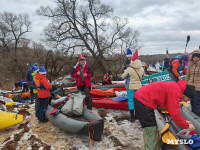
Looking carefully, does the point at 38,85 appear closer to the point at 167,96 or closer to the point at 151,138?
the point at 151,138

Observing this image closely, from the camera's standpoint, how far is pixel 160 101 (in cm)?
189

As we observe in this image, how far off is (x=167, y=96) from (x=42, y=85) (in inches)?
119

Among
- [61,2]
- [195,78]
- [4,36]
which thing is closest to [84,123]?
[195,78]

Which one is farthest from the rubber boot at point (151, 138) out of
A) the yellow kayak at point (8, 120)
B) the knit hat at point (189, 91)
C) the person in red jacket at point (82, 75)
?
the yellow kayak at point (8, 120)

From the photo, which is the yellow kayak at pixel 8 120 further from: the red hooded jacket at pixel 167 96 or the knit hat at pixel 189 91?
the knit hat at pixel 189 91

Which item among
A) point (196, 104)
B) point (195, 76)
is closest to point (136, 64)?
point (195, 76)

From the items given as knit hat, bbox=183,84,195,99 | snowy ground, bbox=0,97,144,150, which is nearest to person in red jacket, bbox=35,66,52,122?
snowy ground, bbox=0,97,144,150

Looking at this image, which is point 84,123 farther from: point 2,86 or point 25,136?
point 2,86

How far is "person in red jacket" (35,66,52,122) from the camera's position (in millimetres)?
3723

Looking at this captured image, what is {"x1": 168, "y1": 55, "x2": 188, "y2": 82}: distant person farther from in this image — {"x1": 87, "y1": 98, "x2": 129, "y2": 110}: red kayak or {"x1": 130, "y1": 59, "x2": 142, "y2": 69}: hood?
{"x1": 87, "y1": 98, "x2": 129, "y2": 110}: red kayak

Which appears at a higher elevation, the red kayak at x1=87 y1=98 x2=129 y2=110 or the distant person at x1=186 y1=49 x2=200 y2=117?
the distant person at x1=186 y1=49 x2=200 y2=117

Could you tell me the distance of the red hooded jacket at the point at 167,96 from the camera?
1.73m

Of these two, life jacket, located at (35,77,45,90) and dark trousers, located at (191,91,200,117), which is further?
life jacket, located at (35,77,45,90)

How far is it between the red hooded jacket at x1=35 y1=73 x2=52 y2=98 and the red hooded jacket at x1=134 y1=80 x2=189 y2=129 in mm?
2484
